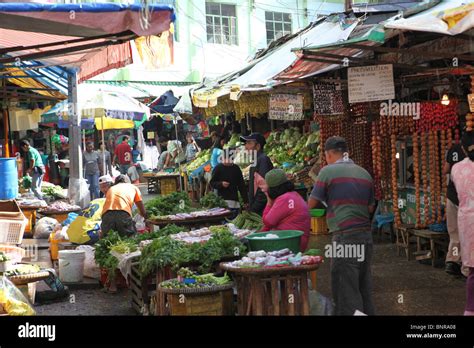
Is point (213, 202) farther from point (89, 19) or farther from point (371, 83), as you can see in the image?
point (89, 19)

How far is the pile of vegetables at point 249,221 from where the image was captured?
960 cm

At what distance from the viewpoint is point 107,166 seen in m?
22.2

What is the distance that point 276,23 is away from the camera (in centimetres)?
3450

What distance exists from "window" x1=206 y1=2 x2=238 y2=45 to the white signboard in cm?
2309

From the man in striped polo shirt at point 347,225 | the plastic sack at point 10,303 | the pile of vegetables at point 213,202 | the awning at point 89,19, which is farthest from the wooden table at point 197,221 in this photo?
the man in striped polo shirt at point 347,225

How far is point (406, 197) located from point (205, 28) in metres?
22.3

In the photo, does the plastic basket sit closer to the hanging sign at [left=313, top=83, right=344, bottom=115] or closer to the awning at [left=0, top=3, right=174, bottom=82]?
the awning at [left=0, top=3, right=174, bottom=82]

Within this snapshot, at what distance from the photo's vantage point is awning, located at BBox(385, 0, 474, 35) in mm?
7293

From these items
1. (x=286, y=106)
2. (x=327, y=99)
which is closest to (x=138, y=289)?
(x=327, y=99)

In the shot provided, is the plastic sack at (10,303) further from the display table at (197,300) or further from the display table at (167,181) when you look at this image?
the display table at (167,181)

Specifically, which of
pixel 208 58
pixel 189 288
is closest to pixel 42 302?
pixel 189 288

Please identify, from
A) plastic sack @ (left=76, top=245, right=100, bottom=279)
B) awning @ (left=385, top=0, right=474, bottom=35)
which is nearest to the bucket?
plastic sack @ (left=76, top=245, right=100, bottom=279)

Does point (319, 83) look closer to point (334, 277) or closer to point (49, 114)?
point (334, 277)

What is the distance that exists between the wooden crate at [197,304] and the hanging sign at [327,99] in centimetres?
582
